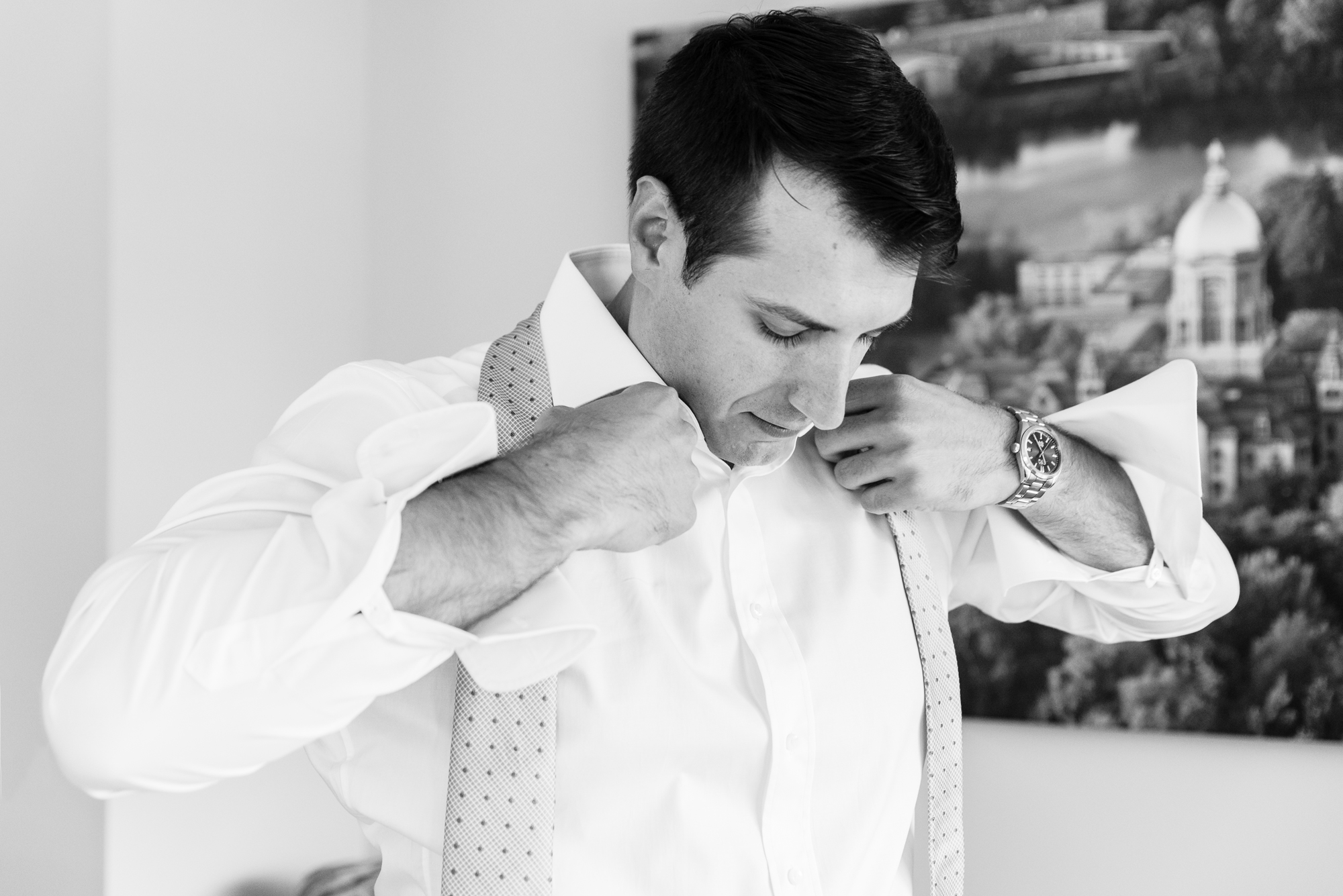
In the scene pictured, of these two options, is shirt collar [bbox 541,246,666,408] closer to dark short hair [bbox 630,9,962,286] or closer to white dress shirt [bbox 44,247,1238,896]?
white dress shirt [bbox 44,247,1238,896]

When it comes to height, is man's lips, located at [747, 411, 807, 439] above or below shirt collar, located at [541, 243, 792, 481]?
below

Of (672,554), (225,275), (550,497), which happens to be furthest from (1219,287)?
(225,275)

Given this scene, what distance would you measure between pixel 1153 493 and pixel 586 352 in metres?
0.70

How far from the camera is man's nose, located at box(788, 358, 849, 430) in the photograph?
3.46 feet

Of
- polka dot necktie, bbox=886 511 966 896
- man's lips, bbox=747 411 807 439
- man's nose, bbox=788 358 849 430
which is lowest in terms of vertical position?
polka dot necktie, bbox=886 511 966 896

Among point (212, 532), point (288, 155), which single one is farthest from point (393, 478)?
point (288, 155)

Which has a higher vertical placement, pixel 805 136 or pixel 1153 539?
pixel 805 136

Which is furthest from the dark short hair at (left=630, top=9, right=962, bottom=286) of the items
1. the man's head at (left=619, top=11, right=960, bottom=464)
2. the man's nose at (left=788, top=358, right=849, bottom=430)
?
the man's nose at (left=788, top=358, right=849, bottom=430)

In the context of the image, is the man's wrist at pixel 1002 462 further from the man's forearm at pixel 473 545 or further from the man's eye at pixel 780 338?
the man's forearm at pixel 473 545

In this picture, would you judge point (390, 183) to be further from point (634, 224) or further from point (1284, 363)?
point (1284, 363)

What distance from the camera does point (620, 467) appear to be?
2.89 ft

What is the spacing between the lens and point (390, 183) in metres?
2.70

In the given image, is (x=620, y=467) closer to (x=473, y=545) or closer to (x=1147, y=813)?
(x=473, y=545)

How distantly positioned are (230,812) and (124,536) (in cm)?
64
